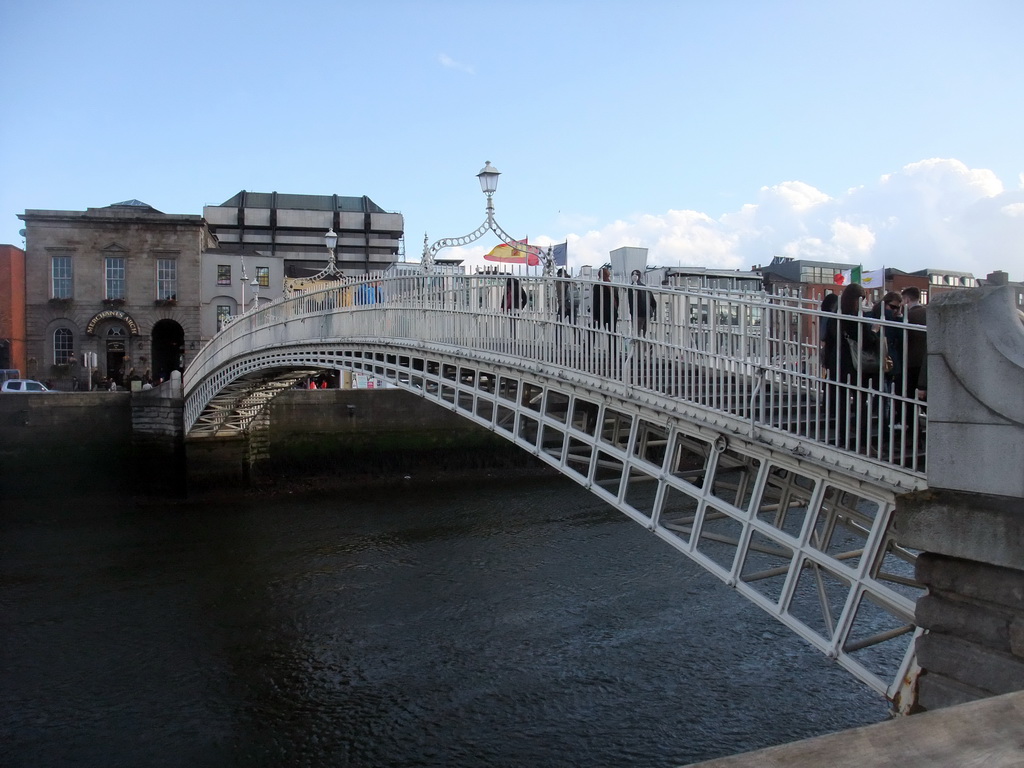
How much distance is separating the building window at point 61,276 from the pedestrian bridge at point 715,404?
86.2ft

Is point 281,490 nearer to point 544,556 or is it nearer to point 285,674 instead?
point 544,556

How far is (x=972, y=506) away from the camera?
13.9 feet

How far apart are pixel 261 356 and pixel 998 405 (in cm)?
1511

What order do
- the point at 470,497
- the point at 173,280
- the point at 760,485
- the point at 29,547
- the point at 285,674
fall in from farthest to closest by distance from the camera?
the point at 173,280 → the point at 470,497 → the point at 29,547 → the point at 285,674 → the point at 760,485

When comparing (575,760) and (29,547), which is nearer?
(575,760)

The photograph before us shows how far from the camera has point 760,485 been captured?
6.07m

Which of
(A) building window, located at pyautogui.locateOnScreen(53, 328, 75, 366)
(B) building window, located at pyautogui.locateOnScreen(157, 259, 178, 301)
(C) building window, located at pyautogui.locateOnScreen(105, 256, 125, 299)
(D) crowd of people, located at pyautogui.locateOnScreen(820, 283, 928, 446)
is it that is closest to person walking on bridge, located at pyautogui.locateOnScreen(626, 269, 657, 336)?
(D) crowd of people, located at pyautogui.locateOnScreen(820, 283, 928, 446)

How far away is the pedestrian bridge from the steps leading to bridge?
8.44ft

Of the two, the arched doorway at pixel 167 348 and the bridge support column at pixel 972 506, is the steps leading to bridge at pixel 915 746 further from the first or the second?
the arched doorway at pixel 167 348

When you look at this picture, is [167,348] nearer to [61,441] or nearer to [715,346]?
[61,441]

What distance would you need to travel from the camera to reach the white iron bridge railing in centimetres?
522

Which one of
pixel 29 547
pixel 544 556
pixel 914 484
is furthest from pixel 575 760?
pixel 29 547

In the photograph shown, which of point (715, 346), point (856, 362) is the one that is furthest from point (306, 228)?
point (856, 362)

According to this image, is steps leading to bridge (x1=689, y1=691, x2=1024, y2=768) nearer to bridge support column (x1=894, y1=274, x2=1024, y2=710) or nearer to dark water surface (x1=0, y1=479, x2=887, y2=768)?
bridge support column (x1=894, y1=274, x2=1024, y2=710)
